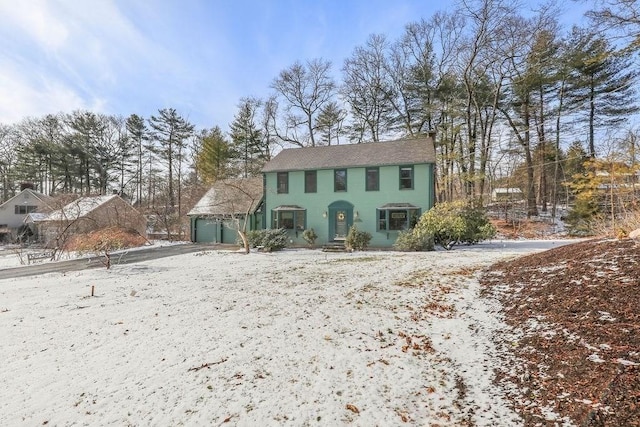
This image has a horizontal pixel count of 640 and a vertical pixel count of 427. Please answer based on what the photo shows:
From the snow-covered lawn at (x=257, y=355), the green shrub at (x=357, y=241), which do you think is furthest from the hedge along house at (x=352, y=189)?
the snow-covered lawn at (x=257, y=355)

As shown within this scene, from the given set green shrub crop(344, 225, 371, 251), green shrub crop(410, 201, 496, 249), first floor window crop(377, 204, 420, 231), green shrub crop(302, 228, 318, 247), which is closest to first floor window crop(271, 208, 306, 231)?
green shrub crop(302, 228, 318, 247)

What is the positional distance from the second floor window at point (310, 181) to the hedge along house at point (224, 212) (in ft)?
11.4

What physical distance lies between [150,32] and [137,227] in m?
19.1

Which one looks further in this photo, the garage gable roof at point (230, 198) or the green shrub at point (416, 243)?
the garage gable roof at point (230, 198)

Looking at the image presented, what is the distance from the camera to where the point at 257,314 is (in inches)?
220

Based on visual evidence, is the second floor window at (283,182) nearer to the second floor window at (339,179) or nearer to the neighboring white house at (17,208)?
the second floor window at (339,179)

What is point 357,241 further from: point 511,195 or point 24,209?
point 24,209

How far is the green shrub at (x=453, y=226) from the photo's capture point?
1465 centimetres

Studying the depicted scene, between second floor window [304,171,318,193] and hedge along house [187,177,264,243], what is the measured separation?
137 inches

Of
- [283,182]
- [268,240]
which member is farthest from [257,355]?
[283,182]

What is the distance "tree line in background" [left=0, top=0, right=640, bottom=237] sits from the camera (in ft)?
66.6

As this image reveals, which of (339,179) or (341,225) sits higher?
(339,179)

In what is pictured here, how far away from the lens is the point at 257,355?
404cm

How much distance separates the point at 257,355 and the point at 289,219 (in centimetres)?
1528
